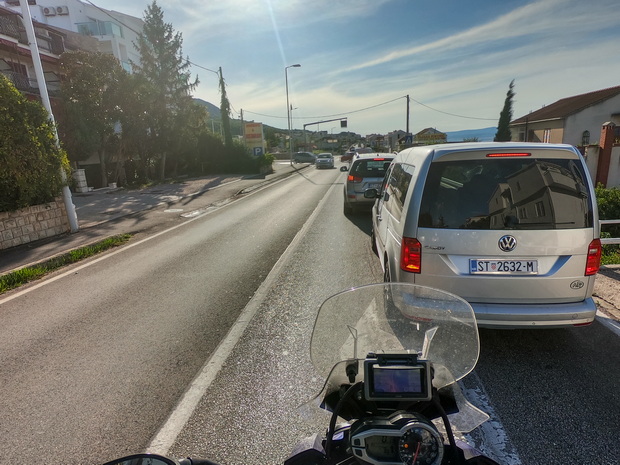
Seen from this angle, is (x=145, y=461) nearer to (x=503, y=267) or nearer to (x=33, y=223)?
(x=503, y=267)

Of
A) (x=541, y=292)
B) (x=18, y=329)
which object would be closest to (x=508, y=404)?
(x=541, y=292)

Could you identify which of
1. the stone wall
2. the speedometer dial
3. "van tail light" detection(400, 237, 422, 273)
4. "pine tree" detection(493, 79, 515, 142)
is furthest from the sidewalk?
"pine tree" detection(493, 79, 515, 142)

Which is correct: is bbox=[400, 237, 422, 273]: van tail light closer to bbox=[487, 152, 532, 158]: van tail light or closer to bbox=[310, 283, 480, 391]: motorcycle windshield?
bbox=[487, 152, 532, 158]: van tail light

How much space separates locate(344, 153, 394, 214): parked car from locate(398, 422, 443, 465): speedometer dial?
374 inches

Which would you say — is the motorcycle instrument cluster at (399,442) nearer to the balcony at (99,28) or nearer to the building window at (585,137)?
the building window at (585,137)

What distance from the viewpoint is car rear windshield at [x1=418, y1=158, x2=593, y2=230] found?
124 inches

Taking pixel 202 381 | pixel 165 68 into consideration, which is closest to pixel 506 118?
pixel 165 68

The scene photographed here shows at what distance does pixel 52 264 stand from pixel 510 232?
7984 millimetres

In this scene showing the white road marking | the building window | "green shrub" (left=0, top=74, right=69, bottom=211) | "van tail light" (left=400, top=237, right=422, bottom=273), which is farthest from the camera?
the building window

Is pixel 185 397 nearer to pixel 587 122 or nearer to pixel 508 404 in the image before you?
pixel 508 404

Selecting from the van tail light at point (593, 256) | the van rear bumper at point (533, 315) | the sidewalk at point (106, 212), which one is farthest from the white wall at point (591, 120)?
the van rear bumper at point (533, 315)

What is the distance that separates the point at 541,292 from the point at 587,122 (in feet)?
120

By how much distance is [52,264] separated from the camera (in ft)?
24.0

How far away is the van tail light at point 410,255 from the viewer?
11.0ft
